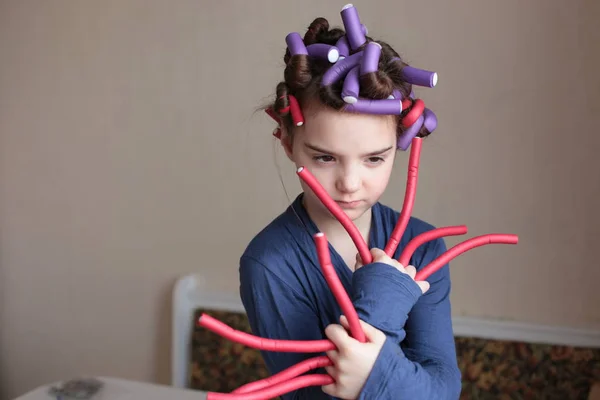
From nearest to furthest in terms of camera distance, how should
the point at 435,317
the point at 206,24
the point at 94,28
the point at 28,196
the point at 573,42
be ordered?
the point at 435,317 < the point at 573,42 < the point at 206,24 < the point at 94,28 < the point at 28,196

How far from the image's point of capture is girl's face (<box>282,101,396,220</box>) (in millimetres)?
762

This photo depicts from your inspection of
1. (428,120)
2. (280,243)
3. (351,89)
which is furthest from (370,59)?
(280,243)

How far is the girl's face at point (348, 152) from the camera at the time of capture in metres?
0.76

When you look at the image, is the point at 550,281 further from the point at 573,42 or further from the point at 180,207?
the point at 180,207

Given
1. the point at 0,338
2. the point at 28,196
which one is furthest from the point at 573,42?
the point at 0,338

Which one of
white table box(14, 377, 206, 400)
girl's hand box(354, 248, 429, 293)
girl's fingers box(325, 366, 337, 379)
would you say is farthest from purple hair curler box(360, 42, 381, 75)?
white table box(14, 377, 206, 400)

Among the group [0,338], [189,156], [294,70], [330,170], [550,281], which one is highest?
[294,70]

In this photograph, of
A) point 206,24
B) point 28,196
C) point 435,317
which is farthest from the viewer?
point 28,196

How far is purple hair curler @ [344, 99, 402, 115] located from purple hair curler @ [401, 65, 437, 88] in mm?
48

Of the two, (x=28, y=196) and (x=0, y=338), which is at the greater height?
(x=28, y=196)

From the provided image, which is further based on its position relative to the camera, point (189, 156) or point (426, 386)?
point (189, 156)

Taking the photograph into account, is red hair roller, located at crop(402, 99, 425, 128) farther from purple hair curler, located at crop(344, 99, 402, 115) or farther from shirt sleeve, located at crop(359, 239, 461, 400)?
shirt sleeve, located at crop(359, 239, 461, 400)

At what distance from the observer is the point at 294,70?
799 millimetres

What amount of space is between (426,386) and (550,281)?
107 cm
